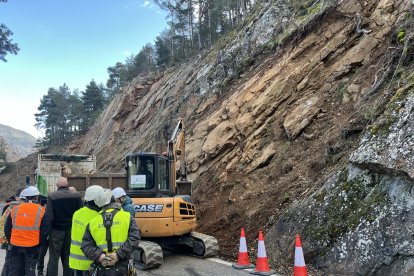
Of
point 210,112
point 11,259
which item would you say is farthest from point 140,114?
point 11,259

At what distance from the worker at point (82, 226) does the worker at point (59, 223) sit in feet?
7.85

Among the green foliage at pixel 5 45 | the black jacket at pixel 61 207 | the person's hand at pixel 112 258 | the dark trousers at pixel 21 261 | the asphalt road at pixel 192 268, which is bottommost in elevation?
the asphalt road at pixel 192 268

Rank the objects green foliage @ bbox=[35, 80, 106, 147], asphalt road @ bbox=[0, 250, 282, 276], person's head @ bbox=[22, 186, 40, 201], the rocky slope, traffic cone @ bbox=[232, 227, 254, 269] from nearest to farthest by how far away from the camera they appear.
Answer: person's head @ bbox=[22, 186, 40, 201]
the rocky slope
asphalt road @ bbox=[0, 250, 282, 276]
traffic cone @ bbox=[232, 227, 254, 269]
green foliage @ bbox=[35, 80, 106, 147]

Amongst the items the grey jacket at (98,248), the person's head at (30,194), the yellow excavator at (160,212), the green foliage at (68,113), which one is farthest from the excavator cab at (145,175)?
the green foliage at (68,113)

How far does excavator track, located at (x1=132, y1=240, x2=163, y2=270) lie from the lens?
7.96m

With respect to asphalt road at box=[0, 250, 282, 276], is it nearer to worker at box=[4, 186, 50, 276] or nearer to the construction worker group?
the construction worker group

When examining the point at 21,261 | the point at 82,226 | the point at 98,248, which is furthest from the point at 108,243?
the point at 21,261

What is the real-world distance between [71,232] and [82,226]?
128 centimetres

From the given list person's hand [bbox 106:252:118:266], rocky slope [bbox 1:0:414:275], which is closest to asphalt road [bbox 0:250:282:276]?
rocky slope [bbox 1:0:414:275]

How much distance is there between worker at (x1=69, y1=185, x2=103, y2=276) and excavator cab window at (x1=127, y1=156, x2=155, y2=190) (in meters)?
4.48

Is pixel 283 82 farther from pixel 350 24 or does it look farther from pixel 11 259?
pixel 11 259

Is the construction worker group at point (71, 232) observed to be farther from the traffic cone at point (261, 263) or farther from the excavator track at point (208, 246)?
the traffic cone at point (261, 263)

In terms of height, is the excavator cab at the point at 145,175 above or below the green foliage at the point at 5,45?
below

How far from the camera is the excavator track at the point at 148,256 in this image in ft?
26.1
